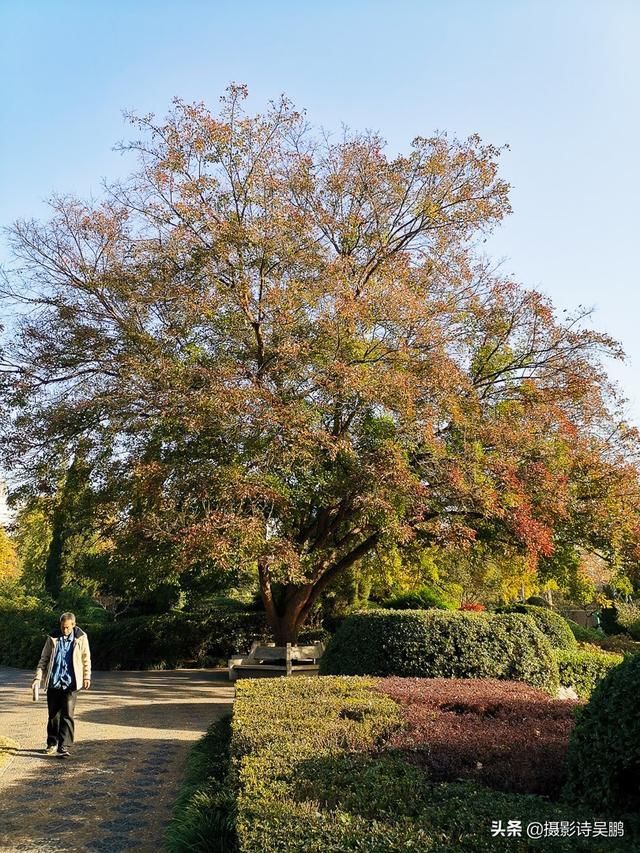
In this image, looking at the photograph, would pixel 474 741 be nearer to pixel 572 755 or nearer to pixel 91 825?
pixel 572 755

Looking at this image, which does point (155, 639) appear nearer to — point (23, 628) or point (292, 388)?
point (23, 628)

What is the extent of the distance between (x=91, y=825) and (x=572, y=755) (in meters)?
3.32

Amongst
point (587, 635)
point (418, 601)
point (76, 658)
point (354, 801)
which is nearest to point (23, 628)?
point (418, 601)

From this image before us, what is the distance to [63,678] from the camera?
714 centimetres

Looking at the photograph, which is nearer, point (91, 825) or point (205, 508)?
point (91, 825)

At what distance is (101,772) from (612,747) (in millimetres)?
4776

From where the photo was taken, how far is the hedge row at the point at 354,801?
2.92m

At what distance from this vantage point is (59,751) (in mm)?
6926

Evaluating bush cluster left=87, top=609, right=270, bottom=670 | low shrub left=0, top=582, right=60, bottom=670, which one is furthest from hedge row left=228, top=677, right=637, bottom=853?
low shrub left=0, top=582, right=60, bottom=670

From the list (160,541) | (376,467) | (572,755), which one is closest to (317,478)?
(376,467)

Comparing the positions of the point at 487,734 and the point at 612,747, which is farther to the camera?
the point at 487,734

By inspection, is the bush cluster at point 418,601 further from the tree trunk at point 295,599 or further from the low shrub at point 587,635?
the low shrub at point 587,635

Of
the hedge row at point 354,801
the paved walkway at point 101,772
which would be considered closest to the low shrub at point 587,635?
the paved walkway at point 101,772

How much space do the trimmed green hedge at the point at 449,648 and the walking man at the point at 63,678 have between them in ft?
11.8
